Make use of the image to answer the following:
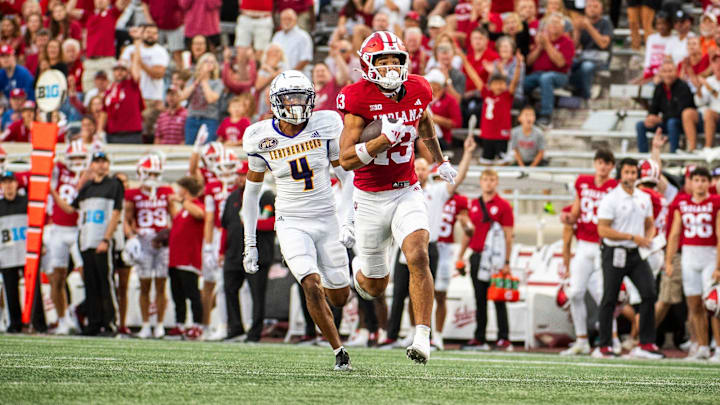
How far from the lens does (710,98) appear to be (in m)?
13.2

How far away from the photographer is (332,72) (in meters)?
14.9

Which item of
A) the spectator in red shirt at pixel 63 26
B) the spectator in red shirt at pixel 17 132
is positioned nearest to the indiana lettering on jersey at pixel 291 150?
the spectator in red shirt at pixel 17 132

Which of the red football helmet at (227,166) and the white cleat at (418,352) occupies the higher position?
the red football helmet at (227,166)

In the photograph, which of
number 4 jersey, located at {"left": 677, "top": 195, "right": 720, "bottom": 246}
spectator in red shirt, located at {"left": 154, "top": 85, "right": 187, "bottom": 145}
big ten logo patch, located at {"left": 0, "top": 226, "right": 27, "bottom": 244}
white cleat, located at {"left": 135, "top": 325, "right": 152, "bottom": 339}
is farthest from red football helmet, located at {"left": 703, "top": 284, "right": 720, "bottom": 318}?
spectator in red shirt, located at {"left": 154, "top": 85, "right": 187, "bottom": 145}

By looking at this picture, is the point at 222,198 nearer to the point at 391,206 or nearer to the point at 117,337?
the point at 117,337

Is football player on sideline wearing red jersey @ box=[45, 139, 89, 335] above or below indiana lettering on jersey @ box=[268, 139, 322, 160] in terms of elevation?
below

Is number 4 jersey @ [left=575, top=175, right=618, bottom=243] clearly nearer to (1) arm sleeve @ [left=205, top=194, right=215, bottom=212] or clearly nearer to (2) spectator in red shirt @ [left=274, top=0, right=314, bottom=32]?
(1) arm sleeve @ [left=205, top=194, right=215, bottom=212]

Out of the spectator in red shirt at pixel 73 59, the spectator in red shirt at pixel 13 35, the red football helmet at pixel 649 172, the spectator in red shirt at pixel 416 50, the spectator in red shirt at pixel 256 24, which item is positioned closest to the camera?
the red football helmet at pixel 649 172

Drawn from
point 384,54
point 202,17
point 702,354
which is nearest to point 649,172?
point 702,354

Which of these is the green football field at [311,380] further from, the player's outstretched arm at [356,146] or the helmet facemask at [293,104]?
the helmet facemask at [293,104]

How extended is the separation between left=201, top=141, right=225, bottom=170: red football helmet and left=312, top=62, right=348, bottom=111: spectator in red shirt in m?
2.13

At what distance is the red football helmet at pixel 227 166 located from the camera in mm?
11797

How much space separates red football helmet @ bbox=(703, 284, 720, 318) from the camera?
9.81 m

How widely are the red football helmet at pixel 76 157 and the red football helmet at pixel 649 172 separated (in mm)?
6496
